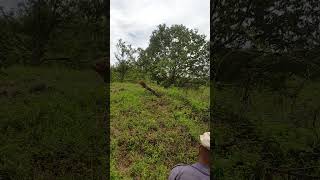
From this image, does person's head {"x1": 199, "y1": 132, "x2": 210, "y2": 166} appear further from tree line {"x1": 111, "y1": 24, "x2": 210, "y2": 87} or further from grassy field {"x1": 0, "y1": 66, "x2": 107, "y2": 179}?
tree line {"x1": 111, "y1": 24, "x2": 210, "y2": 87}

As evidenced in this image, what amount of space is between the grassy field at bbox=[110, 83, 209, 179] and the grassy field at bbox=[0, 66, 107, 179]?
1.94 feet

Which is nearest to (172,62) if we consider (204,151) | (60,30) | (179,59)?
(179,59)

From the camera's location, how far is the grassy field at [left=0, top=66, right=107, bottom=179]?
355 inches

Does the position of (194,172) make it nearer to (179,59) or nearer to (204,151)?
(204,151)

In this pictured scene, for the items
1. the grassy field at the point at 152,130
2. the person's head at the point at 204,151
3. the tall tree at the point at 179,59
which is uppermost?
the tall tree at the point at 179,59

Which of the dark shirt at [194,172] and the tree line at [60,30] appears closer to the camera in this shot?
the dark shirt at [194,172]

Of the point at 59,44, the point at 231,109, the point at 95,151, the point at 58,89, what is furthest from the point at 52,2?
the point at 231,109

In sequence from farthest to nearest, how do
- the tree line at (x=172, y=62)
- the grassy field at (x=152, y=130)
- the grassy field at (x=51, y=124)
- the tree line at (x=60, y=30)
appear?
the tree line at (x=172, y=62) < the tree line at (x=60, y=30) < the grassy field at (x=152, y=130) < the grassy field at (x=51, y=124)

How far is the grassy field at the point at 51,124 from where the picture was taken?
9016 millimetres

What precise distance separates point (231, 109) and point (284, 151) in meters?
3.53

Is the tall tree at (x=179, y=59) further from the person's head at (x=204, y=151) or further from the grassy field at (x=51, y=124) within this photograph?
the person's head at (x=204, y=151)

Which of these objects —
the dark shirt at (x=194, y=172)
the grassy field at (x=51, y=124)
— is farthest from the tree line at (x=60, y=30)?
the dark shirt at (x=194, y=172)

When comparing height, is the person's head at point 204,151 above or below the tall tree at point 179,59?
below

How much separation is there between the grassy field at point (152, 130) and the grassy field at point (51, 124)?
59 centimetres
